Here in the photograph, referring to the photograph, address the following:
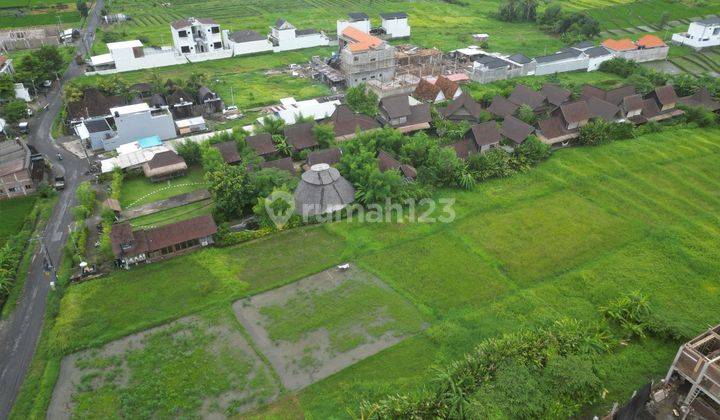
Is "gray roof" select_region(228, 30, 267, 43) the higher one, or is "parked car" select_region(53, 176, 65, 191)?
"gray roof" select_region(228, 30, 267, 43)

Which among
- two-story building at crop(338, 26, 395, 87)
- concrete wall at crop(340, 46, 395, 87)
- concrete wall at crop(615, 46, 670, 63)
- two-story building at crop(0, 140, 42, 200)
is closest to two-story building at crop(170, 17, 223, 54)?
two-story building at crop(338, 26, 395, 87)

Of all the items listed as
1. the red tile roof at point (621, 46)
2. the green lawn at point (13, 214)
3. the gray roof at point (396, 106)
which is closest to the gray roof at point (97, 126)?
the green lawn at point (13, 214)

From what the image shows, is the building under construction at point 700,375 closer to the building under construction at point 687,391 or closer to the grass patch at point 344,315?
the building under construction at point 687,391

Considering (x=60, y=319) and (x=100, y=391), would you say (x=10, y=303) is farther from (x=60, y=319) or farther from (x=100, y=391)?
(x=100, y=391)

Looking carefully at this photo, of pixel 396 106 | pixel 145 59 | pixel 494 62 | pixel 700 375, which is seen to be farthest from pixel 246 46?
pixel 700 375

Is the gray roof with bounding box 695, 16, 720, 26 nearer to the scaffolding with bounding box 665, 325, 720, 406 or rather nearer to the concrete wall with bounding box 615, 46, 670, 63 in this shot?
the concrete wall with bounding box 615, 46, 670, 63
